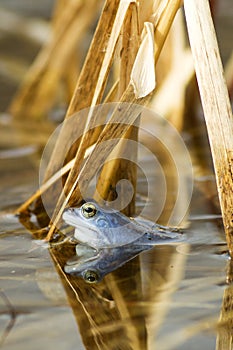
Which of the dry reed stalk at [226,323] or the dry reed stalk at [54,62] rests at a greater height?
the dry reed stalk at [54,62]

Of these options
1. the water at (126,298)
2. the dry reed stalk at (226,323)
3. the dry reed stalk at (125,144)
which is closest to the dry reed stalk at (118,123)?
the dry reed stalk at (125,144)

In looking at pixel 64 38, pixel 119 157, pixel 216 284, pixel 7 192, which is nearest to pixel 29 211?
pixel 7 192

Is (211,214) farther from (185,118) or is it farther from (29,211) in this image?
(185,118)

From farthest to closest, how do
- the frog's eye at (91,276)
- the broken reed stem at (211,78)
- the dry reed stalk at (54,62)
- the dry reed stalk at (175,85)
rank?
the dry reed stalk at (54,62)
the dry reed stalk at (175,85)
the frog's eye at (91,276)
the broken reed stem at (211,78)

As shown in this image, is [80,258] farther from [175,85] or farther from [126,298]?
[175,85]

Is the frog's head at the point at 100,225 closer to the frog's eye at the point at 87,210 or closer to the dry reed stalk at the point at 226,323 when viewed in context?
the frog's eye at the point at 87,210

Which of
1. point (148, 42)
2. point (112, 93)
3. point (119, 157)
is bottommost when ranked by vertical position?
point (119, 157)

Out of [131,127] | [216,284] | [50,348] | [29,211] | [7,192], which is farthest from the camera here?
[7,192]
